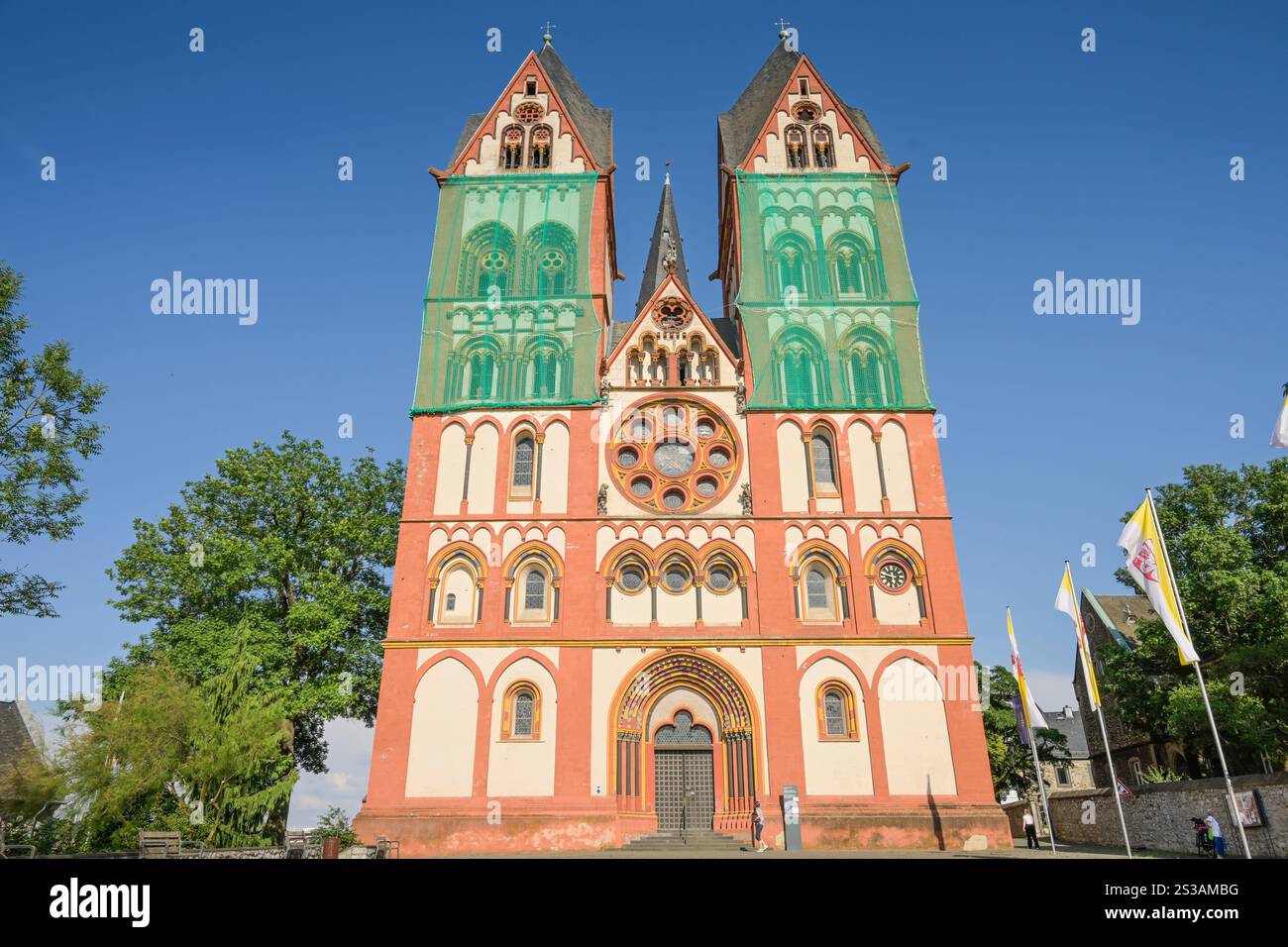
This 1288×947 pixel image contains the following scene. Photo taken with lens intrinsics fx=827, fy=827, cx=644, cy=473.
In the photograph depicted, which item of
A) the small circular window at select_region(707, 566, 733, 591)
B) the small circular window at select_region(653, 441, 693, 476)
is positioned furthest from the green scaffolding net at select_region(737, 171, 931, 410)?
the small circular window at select_region(707, 566, 733, 591)

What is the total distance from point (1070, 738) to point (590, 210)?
163ft

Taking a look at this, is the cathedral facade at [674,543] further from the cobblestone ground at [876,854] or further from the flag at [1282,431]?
the flag at [1282,431]

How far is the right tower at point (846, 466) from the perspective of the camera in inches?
1000

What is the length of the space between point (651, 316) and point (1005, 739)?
2711 centimetres

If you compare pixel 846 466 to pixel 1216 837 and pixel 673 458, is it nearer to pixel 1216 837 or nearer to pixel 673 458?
pixel 673 458

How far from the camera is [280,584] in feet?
107

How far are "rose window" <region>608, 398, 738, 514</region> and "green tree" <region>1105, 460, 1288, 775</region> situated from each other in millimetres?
16799

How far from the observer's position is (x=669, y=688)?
27.2 metres

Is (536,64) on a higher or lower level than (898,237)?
higher

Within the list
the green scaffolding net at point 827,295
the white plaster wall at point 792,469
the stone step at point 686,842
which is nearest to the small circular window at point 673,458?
the green scaffolding net at point 827,295

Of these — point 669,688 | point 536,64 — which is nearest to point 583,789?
point 669,688

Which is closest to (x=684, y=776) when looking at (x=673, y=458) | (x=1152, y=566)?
(x=673, y=458)

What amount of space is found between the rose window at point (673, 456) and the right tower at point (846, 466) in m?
1.26
